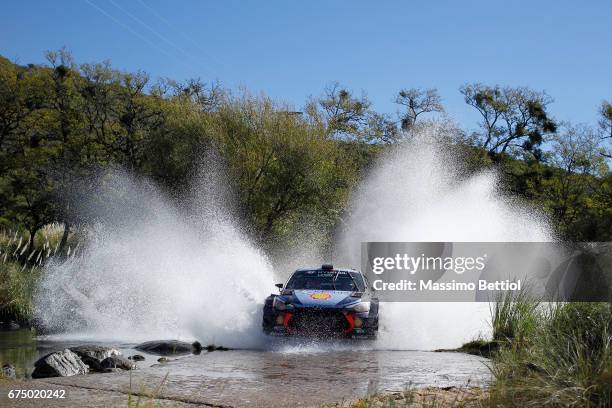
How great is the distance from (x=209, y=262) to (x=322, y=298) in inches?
335

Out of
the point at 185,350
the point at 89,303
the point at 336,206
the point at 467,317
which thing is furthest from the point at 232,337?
the point at 336,206

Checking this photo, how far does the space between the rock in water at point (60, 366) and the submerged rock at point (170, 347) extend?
7.01 feet

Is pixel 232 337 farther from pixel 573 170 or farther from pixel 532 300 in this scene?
pixel 573 170

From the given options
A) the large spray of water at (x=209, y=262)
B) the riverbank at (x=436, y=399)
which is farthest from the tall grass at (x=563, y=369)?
the large spray of water at (x=209, y=262)

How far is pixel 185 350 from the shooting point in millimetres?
13914

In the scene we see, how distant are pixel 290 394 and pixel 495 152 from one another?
181 ft

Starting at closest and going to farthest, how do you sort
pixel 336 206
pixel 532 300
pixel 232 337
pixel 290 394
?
pixel 290 394 < pixel 532 300 < pixel 232 337 < pixel 336 206

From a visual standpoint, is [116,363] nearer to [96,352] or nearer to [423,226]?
[96,352]

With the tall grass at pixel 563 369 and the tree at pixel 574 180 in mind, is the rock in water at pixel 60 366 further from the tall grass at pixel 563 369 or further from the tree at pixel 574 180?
the tree at pixel 574 180

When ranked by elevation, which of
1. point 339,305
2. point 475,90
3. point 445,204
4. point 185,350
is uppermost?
point 475,90

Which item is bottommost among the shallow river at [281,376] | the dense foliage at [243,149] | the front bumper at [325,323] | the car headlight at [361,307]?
the shallow river at [281,376]

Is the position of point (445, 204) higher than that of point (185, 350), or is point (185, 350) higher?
point (445, 204)

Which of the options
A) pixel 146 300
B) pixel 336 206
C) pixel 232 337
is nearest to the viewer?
pixel 232 337

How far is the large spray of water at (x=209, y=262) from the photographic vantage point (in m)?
15.8
